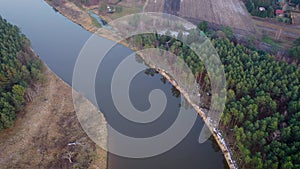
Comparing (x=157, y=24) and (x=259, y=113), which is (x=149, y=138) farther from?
(x=157, y=24)

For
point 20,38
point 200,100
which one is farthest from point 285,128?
point 20,38

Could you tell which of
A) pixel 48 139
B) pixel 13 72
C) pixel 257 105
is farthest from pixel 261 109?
pixel 13 72

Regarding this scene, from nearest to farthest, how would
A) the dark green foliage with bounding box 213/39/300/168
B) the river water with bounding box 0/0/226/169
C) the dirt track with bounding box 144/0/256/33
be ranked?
the dark green foliage with bounding box 213/39/300/168 → the river water with bounding box 0/0/226/169 → the dirt track with bounding box 144/0/256/33

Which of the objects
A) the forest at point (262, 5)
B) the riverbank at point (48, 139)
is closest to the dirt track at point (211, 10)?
the forest at point (262, 5)

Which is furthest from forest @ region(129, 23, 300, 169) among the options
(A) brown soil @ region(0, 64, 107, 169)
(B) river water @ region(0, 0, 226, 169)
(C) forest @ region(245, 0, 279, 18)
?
(C) forest @ region(245, 0, 279, 18)

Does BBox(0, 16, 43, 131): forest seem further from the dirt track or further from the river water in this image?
the dirt track

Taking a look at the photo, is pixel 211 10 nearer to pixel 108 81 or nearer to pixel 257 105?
pixel 108 81
